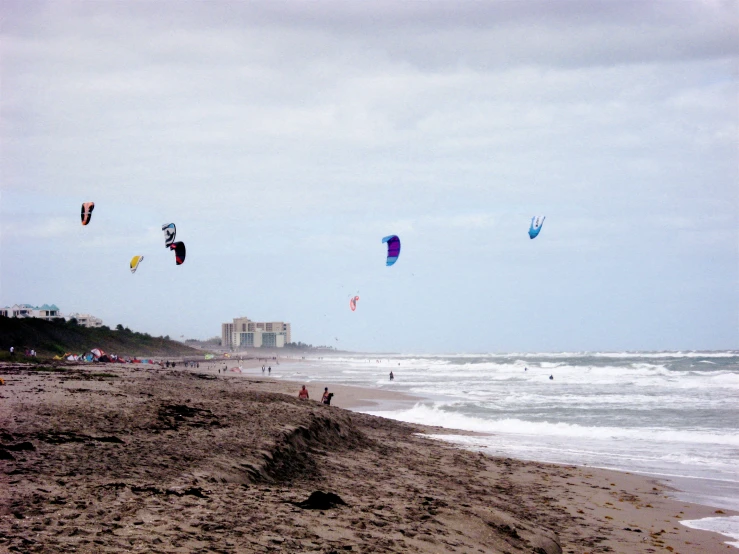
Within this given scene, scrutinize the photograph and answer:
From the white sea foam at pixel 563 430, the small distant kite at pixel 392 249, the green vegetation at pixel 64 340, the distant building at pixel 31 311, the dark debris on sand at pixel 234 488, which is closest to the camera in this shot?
the dark debris on sand at pixel 234 488

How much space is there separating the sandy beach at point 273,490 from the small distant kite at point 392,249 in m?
13.8

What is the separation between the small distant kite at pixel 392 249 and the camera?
26938 millimetres

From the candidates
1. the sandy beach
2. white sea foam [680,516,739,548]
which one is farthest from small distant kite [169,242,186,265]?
white sea foam [680,516,739,548]

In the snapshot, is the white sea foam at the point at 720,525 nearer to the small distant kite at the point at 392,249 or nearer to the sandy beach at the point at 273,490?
the sandy beach at the point at 273,490

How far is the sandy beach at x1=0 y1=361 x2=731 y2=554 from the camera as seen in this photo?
5062mm

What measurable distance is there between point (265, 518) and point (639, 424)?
16804mm

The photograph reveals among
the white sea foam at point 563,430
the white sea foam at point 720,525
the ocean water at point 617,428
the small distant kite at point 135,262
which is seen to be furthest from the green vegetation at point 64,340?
the white sea foam at point 720,525

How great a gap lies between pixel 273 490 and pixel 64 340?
60.9 meters

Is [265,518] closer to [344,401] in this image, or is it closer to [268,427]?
[268,427]

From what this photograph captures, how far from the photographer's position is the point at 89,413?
9.62 m

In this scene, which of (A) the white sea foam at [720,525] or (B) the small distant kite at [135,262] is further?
(B) the small distant kite at [135,262]

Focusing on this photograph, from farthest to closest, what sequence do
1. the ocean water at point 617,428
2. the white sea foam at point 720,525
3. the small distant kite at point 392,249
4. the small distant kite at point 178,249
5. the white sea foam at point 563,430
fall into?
1. the small distant kite at point 178,249
2. the small distant kite at point 392,249
3. the white sea foam at point 563,430
4. the ocean water at point 617,428
5. the white sea foam at point 720,525

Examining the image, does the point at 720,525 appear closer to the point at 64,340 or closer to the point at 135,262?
the point at 135,262

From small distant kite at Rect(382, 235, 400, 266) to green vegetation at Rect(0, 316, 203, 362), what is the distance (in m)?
21.1
